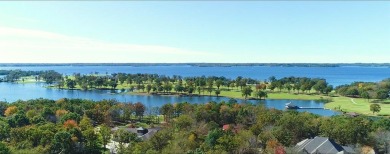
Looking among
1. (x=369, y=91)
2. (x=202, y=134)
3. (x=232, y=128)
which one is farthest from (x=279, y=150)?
(x=369, y=91)

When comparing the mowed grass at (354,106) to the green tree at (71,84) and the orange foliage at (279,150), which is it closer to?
the orange foliage at (279,150)

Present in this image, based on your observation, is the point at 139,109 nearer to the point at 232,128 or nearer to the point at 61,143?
the point at 232,128

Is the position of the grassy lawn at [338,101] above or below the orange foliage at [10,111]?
below

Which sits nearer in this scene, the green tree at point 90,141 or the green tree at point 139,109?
the green tree at point 90,141

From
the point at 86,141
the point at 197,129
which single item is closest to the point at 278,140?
the point at 197,129

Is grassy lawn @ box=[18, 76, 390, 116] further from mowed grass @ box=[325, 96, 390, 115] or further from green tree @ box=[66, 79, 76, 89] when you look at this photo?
green tree @ box=[66, 79, 76, 89]

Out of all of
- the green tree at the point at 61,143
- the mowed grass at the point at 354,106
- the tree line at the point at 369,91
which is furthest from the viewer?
the tree line at the point at 369,91

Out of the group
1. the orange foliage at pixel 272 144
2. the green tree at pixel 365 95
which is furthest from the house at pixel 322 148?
the green tree at pixel 365 95

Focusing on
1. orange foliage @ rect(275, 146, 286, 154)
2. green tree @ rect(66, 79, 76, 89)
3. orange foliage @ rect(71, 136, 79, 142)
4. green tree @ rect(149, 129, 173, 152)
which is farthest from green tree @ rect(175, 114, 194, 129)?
green tree @ rect(66, 79, 76, 89)

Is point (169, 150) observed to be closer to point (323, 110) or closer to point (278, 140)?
point (278, 140)
